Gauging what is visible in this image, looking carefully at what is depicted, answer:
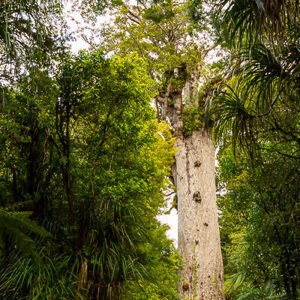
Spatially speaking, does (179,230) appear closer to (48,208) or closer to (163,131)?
(163,131)

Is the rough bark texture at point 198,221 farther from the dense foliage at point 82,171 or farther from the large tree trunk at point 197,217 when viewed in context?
the dense foliage at point 82,171

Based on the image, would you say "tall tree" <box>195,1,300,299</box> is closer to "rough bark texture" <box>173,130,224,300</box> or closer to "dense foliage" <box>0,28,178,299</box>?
"rough bark texture" <box>173,130,224,300</box>

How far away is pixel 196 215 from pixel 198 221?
145 mm

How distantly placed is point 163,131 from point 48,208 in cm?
344

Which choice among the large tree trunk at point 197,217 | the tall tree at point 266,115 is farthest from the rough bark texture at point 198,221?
the tall tree at point 266,115

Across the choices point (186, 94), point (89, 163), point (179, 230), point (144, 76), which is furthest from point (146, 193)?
point (186, 94)

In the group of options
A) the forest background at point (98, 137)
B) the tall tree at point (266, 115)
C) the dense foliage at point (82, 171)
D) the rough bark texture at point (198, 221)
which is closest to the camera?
the tall tree at point (266, 115)

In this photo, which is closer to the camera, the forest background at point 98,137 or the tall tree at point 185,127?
the forest background at point 98,137

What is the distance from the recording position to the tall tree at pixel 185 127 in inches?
248

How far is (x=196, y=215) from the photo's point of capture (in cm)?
679

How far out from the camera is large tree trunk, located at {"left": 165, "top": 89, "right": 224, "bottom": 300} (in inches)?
242

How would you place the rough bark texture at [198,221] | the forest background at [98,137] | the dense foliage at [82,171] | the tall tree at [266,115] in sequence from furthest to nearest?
the rough bark texture at [198,221] < the dense foliage at [82,171] < the forest background at [98,137] < the tall tree at [266,115]

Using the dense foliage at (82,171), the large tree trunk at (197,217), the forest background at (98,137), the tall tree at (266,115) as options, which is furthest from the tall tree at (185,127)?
the dense foliage at (82,171)

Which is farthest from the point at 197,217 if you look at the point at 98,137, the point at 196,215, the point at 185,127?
the point at 98,137
